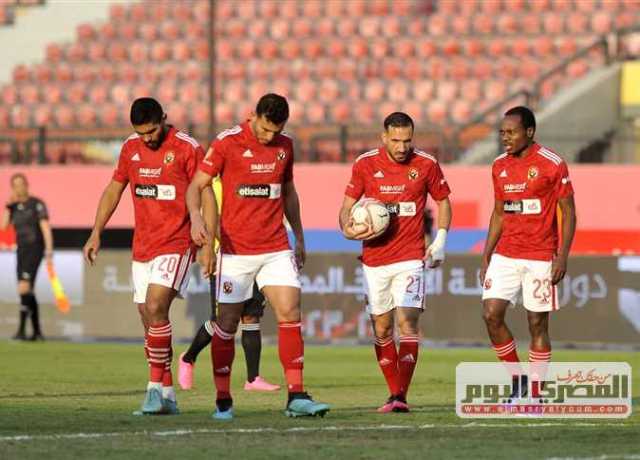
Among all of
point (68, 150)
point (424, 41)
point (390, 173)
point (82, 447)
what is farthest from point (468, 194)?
point (82, 447)

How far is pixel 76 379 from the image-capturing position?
15.8m

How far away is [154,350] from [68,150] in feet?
67.1

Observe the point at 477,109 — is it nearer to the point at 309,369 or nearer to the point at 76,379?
the point at 309,369

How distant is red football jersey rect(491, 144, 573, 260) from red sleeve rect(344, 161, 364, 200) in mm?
1039

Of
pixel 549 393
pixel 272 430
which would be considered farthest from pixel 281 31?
pixel 272 430

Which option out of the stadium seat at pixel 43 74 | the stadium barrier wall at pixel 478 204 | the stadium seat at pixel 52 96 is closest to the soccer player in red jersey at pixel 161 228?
the stadium barrier wall at pixel 478 204

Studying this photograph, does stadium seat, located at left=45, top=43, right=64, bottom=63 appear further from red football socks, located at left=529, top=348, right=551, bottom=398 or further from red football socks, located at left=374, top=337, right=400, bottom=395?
red football socks, located at left=529, top=348, right=551, bottom=398

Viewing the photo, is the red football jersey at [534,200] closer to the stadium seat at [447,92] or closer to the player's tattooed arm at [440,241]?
the player's tattooed arm at [440,241]

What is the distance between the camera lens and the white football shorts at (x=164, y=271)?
11625 mm

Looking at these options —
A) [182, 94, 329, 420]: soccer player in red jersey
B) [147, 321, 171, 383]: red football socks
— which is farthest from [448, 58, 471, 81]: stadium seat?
[182, 94, 329, 420]: soccer player in red jersey

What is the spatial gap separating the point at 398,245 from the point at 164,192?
5.64 feet

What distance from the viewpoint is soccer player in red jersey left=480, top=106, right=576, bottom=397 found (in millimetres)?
12102

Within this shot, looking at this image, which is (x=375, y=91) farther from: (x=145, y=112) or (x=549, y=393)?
(x=145, y=112)

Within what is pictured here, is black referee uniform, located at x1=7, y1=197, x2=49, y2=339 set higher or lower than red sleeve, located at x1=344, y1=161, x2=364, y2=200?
lower
